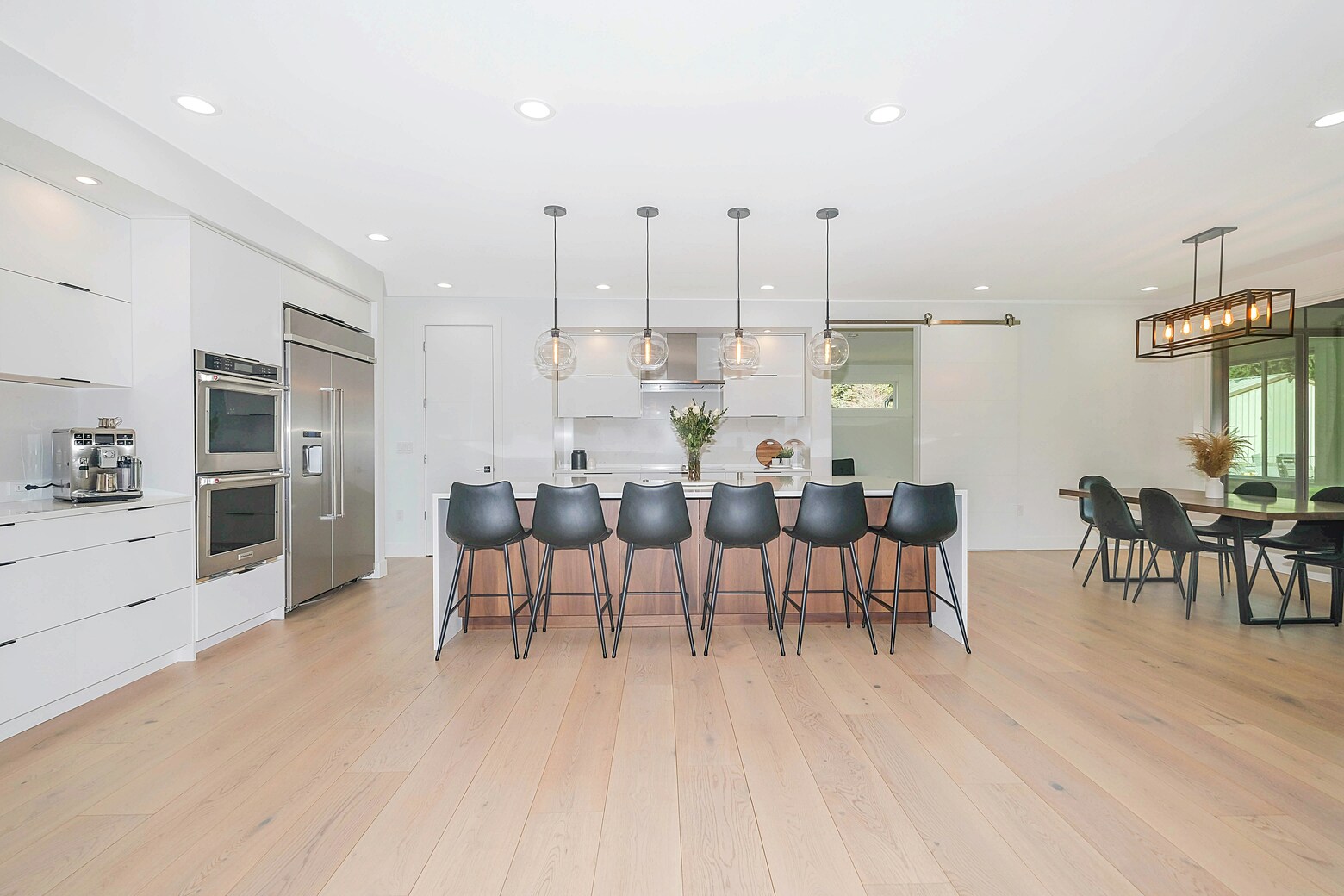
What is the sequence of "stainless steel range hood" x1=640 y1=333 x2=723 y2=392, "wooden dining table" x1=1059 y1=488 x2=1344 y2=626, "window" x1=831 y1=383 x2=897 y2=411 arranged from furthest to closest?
"window" x1=831 y1=383 x2=897 y2=411
"stainless steel range hood" x1=640 y1=333 x2=723 y2=392
"wooden dining table" x1=1059 y1=488 x2=1344 y2=626

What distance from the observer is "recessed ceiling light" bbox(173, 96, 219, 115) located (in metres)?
2.64

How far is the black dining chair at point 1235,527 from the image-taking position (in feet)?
13.7

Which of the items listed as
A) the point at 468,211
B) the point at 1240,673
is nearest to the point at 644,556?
the point at 468,211

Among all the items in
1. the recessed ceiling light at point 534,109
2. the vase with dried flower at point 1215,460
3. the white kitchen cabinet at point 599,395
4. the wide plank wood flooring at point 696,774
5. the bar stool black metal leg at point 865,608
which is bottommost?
the wide plank wood flooring at point 696,774

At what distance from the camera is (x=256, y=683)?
3.03 metres

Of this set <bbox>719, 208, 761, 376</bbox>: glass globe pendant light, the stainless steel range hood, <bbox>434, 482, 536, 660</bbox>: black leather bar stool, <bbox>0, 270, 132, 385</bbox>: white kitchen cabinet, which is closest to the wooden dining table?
<bbox>719, 208, 761, 376</bbox>: glass globe pendant light

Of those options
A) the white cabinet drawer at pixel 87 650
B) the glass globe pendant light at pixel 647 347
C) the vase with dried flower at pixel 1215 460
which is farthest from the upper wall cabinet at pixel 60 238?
the vase with dried flower at pixel 1215 460

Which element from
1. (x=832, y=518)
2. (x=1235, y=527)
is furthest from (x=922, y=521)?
(x=1235, y=527)

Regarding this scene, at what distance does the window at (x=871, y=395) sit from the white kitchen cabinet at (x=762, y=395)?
60cm

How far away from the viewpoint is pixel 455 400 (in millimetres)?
6297

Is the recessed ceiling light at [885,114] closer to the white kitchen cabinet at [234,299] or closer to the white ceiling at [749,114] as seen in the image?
the white ceiling at [749,114]

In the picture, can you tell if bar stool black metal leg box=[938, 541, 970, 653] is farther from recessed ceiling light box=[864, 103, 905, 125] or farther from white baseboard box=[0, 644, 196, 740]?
white baseboard box=[0, 644, 196, 740]

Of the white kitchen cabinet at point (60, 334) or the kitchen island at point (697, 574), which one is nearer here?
the white kitchen cabinet at point (60, 334)

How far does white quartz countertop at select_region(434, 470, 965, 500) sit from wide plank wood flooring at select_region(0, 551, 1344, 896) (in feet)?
3.02
